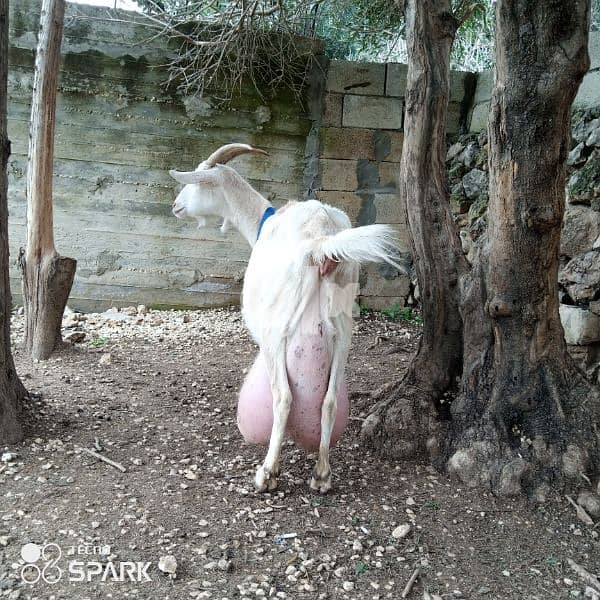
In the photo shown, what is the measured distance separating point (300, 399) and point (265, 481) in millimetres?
399

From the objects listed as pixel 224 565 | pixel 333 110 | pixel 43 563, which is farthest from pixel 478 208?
pixel 43 563

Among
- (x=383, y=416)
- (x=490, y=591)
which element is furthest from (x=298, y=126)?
(x=490, y=591)

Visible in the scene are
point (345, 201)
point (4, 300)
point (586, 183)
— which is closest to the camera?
point (4, 300)

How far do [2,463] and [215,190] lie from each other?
176 cm

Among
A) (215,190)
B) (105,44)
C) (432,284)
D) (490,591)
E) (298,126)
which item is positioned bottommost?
(490,591)

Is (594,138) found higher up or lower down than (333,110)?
lower down

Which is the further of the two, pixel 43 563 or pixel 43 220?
pixel 43 220

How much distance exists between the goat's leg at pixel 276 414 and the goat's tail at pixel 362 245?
1.66 feet

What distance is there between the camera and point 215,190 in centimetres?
353

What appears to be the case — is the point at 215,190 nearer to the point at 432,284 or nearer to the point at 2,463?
the point at 432,284

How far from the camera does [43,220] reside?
177 inches

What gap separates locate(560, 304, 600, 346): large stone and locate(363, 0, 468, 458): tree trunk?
129 cm

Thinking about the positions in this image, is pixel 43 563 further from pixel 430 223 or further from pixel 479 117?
pixel 479 117

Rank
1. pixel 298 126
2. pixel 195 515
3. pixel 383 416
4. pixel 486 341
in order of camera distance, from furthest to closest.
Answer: pixel 298 126 < pixel 383 416 < pixel 486 341 < pixel 195 515
